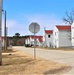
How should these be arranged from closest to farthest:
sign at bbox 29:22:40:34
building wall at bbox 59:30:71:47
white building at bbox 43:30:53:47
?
1. sign at bbox 29:22:40:34
2. building wall at bbox 59:30:71:47
3. white building at bbox 43:30:53:47

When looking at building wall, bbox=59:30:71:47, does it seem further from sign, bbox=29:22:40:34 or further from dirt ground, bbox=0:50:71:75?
dirt ground, bbox=0:50:71:75

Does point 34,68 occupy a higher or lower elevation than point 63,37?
lower

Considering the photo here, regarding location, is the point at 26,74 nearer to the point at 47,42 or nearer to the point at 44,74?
the point at 44,74

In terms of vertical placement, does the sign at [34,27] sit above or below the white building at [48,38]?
below

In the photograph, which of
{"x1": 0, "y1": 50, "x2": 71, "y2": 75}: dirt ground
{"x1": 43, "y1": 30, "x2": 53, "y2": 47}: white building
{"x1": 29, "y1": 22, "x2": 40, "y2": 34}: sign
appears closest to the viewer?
{"x1": 0, "y1": 50, "x2": 71, "y2": 75}: dirt ground

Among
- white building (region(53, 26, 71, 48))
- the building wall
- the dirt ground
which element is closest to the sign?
the dirt ground

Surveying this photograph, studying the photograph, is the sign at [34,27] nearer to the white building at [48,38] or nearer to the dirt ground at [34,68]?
the dirt ground at [34,68]

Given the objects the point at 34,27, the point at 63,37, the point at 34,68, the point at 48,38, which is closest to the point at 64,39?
the point at 63,37

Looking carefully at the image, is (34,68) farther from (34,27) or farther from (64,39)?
(64,39)

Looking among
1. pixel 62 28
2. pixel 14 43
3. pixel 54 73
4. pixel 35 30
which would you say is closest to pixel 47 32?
pixel 62 28

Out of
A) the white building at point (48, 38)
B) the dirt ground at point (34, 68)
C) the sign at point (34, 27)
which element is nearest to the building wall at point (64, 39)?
the white building at point (48, 38)

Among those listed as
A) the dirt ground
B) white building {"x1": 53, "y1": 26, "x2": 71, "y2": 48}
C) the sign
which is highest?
white building {"x1": 53, "y1": 26, "x2": 71, "y2": 48}

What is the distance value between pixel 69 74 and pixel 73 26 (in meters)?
65.7

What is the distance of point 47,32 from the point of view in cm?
11644
